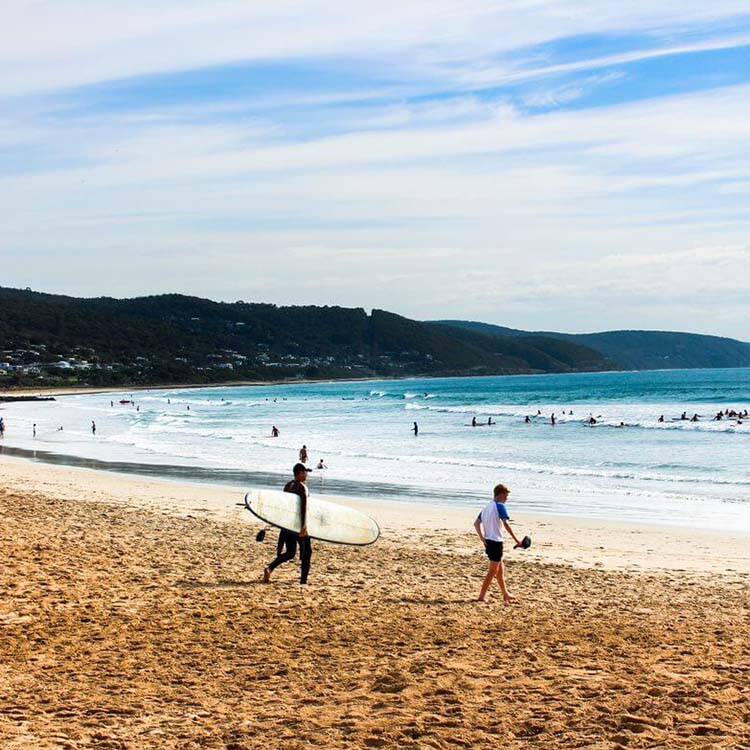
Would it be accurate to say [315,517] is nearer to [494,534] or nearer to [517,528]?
[494,534]

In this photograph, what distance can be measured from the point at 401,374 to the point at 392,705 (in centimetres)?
18308

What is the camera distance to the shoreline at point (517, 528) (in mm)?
13586

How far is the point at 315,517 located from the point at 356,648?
351 centimetres

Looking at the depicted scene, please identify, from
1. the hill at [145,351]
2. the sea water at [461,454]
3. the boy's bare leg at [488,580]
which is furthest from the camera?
the hill at [145,351]

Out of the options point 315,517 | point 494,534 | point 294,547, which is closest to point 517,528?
point 315,517

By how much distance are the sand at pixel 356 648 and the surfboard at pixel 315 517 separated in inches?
19.5

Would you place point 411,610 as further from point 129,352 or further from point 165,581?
point 129,352

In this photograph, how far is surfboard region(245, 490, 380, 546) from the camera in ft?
35.0

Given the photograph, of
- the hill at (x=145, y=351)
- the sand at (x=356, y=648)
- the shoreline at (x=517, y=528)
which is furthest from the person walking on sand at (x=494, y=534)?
the hill at (x=145, y=351)

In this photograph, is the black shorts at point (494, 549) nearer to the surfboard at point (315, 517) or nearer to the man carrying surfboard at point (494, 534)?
the man carrying surfboard at point (494, 534)

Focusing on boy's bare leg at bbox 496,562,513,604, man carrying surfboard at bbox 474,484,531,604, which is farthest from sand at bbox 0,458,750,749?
man carrying surfboard at bbox 474,484,531,604

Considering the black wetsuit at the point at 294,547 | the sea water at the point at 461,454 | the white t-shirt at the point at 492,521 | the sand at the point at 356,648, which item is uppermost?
the white t-shirt at the point at 492,521

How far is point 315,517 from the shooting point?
1152 centimetres

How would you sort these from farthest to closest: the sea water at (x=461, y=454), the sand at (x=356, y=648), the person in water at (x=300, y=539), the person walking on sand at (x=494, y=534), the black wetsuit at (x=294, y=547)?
the sea water at (x=461, y=454), the black wetsuit at (x=294, y=547), the person in water at (x=300, y=539), the person walking on sand at (x=494, y=534), the sand at (x=356, y=648)
